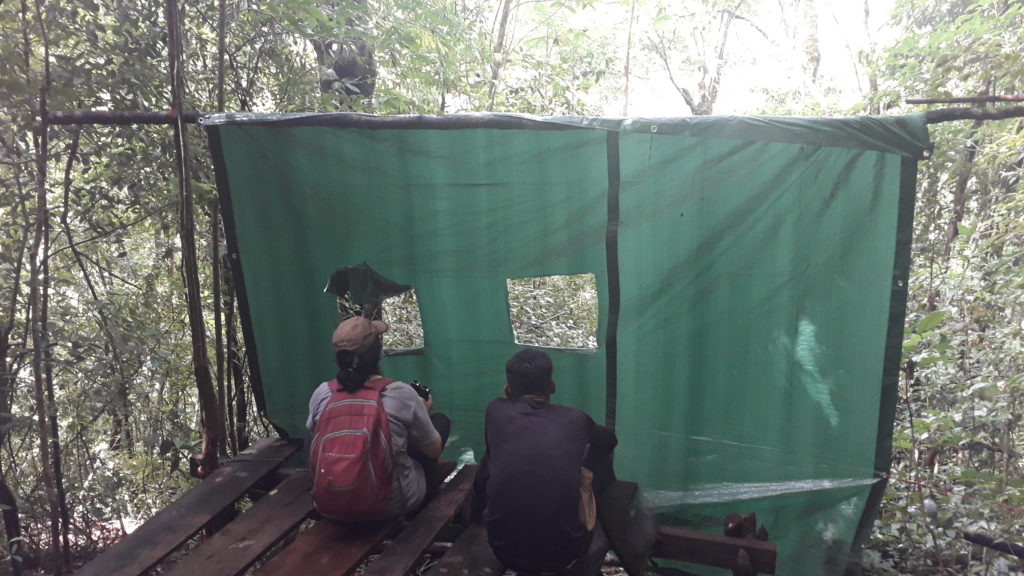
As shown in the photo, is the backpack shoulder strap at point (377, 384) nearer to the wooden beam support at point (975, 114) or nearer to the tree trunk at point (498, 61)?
the wooden beam support at point (975, 114)

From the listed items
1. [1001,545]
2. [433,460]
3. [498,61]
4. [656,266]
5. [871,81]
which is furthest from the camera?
[498,61]

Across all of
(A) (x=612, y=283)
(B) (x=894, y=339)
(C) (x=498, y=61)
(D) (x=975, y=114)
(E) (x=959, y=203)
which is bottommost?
(B) (x=894, y=339)

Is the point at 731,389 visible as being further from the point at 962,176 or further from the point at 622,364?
the point at 962,176

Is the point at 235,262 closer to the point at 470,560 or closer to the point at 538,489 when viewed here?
the point at 470,560

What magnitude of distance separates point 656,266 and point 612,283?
0.23 meters

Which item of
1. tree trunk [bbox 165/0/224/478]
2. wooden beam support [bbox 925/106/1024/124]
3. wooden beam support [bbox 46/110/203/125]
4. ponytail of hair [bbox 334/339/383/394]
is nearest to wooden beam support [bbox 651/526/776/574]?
ponytail of hair [bbox 334/339/383/394]

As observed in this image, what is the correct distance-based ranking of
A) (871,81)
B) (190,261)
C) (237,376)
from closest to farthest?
(190,261)
(237,376)
(871,81)

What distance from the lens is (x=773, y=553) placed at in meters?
2.45

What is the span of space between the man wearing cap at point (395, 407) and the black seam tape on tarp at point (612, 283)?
901 mm

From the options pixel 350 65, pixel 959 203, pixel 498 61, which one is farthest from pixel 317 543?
pixel 498 61

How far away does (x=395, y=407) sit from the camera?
2.70 metres

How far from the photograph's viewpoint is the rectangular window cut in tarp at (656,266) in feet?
8.55

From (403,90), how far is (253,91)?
276cm

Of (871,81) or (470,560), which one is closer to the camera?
(470,560)
